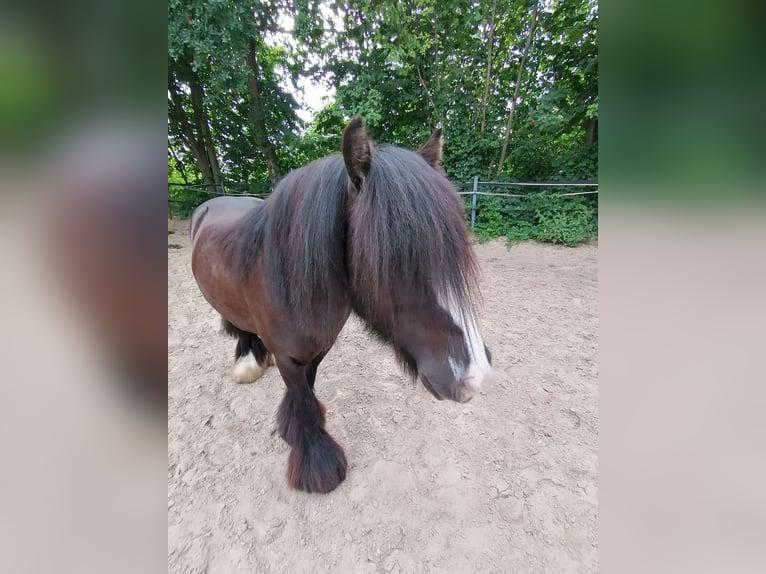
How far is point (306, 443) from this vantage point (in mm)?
1754

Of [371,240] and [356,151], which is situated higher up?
[356,151]

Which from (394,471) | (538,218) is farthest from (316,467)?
(538,218)

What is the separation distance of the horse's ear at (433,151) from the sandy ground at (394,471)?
138 centimetres

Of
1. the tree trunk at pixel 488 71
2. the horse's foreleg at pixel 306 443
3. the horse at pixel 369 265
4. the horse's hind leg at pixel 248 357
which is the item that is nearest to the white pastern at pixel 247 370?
the horse's hind leg at pixel 248 357

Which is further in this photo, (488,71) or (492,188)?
(492,188)

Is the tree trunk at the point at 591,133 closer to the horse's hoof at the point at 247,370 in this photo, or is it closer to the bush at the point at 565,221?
the bush at the point at 565,221

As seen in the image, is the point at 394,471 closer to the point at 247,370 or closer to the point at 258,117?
the point at 247,370

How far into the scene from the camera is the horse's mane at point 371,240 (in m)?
0.99

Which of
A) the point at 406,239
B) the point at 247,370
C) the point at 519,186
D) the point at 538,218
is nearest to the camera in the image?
the point at 406,239

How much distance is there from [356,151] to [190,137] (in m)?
9.47
